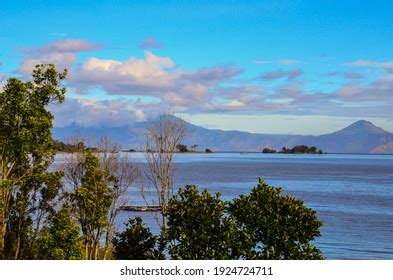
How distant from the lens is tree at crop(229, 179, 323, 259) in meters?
8.65

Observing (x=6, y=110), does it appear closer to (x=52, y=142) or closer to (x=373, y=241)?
(x=52, y=142)

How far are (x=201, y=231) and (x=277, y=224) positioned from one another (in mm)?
1068

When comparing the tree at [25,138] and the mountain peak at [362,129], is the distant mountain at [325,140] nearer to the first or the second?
the mountain peak at [362,129]

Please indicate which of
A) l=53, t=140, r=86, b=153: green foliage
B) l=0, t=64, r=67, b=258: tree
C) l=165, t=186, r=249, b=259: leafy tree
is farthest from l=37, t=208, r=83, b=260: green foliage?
l=53, t=140, r=86, b=153: green foliage

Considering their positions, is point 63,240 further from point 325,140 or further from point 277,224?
point 325,140

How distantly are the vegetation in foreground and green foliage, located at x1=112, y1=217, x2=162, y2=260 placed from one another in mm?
15

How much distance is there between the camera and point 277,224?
28.8ft

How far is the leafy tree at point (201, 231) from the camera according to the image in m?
8.56

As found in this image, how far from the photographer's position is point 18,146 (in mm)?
10336
